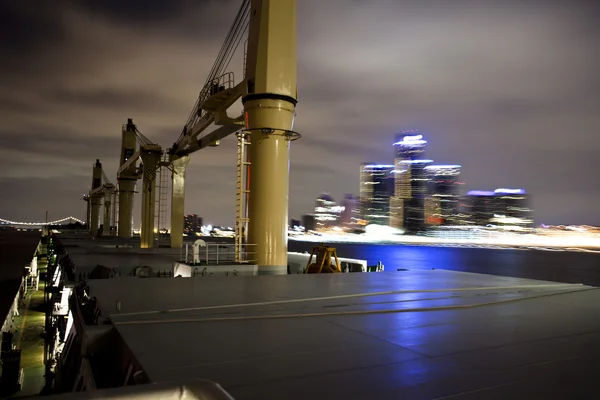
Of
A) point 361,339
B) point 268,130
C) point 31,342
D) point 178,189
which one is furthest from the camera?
point 178,189

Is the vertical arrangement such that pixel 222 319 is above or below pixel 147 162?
below

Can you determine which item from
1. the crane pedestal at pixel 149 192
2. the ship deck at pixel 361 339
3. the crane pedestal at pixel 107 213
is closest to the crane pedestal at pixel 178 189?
the crane pedestal at pixel 149 192

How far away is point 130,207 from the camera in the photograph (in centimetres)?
5297

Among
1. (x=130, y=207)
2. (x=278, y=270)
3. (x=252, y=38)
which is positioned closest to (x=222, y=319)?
(x=278, y=270)

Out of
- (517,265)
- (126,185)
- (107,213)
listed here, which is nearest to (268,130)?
(126,185)

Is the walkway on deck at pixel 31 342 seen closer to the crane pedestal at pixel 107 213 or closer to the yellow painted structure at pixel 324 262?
the yellow painted structure at pixel 324 262

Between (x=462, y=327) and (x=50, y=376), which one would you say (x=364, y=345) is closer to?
(x=462, y=327)

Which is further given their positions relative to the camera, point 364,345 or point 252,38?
point 252,38

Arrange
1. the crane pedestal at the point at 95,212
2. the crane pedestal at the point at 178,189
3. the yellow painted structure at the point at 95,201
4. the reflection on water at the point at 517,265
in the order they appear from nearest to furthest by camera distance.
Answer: the crane pedestal at the point at 178,189, the reflection on water at the point at 517,265, the yellow painted structure at the point at 95,201, the crane pedestal at the point at 95,212

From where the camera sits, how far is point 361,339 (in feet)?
17.4

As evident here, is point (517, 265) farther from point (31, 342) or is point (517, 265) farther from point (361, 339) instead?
point (361, 339)

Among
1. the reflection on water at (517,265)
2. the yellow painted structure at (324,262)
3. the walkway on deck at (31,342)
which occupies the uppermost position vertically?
the yellow painted structure at (324,262)

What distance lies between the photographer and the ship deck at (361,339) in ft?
12.3

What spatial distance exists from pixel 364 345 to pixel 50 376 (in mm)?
16684
